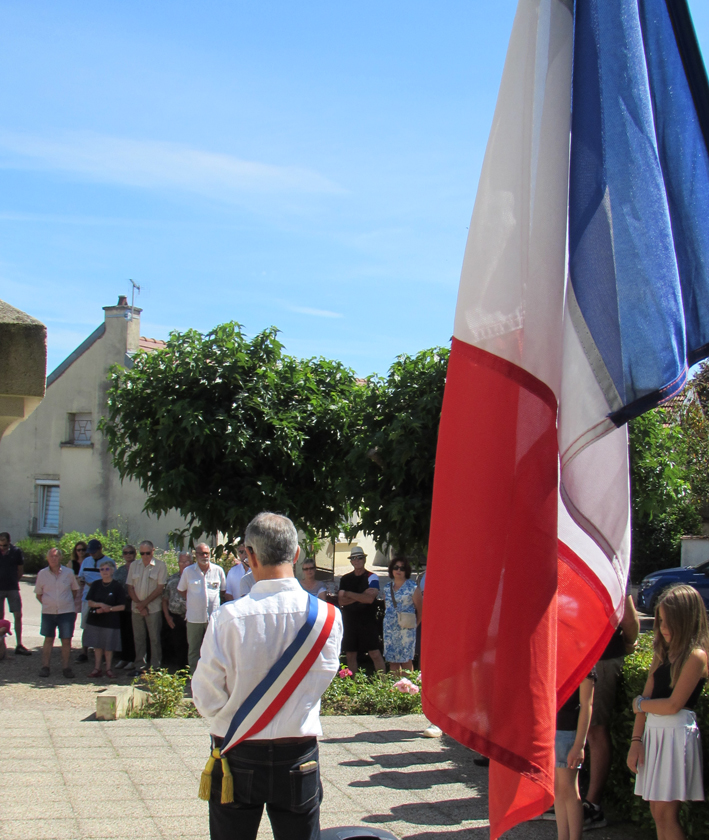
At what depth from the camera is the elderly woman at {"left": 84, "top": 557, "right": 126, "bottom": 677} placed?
11.3m

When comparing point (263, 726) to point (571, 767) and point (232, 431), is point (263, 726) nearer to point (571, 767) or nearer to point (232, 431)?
point (571, 767)

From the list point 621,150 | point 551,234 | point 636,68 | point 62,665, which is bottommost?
point 62,665

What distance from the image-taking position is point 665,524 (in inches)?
890

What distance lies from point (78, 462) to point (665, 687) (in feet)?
80.9

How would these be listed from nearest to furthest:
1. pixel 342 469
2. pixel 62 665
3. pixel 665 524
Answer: pixel 62 665
pixel 342 469
pixel 665 524

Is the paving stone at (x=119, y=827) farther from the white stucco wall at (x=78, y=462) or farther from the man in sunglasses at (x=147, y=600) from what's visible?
the white stucco wall at (x=78, y=462)

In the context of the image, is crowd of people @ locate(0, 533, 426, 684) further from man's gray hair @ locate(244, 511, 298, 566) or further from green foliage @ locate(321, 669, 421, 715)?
man's gray hair @ locate(244, 511, 298, 566)

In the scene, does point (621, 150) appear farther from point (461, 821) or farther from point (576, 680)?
point (461, 821)

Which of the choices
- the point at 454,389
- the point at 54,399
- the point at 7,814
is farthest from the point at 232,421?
the point at 54,399

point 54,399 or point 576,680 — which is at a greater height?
point 54,399

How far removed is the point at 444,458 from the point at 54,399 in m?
27.0

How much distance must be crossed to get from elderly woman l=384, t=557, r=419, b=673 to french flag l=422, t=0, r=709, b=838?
7.50 m

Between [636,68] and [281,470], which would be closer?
[636,68]

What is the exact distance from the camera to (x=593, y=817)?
213 inches
